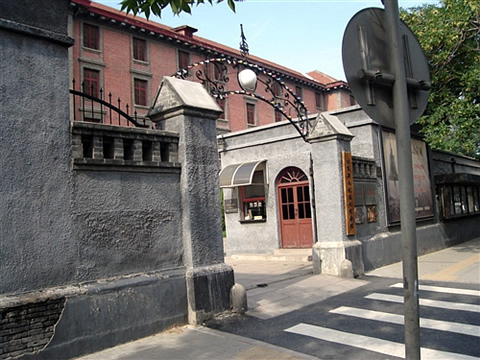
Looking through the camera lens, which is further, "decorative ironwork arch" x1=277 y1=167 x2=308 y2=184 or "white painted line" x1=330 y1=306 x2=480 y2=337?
"decorative ironwork arch" x1=277 y1=167 x2=308 y2=184

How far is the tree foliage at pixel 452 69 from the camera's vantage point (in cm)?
1255

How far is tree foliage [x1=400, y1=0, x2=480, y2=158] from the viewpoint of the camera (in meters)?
12.6

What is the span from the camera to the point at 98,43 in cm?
2800

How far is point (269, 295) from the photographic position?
887cm

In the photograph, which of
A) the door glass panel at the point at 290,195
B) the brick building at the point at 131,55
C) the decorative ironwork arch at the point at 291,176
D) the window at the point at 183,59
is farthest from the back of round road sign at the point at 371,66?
the window at the point at 183,59

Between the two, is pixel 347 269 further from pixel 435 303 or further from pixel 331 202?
pixel 435 303

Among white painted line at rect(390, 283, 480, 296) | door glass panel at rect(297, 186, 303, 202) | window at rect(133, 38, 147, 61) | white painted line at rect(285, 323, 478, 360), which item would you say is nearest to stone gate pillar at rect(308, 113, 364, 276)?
white painted line at rect(390, 283, 480, 296)

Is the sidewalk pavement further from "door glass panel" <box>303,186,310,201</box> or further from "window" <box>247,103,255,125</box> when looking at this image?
"window" <box>247,103,255,125</box>

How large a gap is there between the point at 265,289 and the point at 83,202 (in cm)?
501

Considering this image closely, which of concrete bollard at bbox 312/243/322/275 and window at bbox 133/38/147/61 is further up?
window at bbox 133/38/147/61

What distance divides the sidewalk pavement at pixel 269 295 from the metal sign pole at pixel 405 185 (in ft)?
8.70

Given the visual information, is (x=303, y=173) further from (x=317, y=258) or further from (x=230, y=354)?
(x=230, y=354)

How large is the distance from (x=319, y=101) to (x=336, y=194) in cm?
3385

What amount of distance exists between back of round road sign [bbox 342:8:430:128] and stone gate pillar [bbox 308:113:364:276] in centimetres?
781
